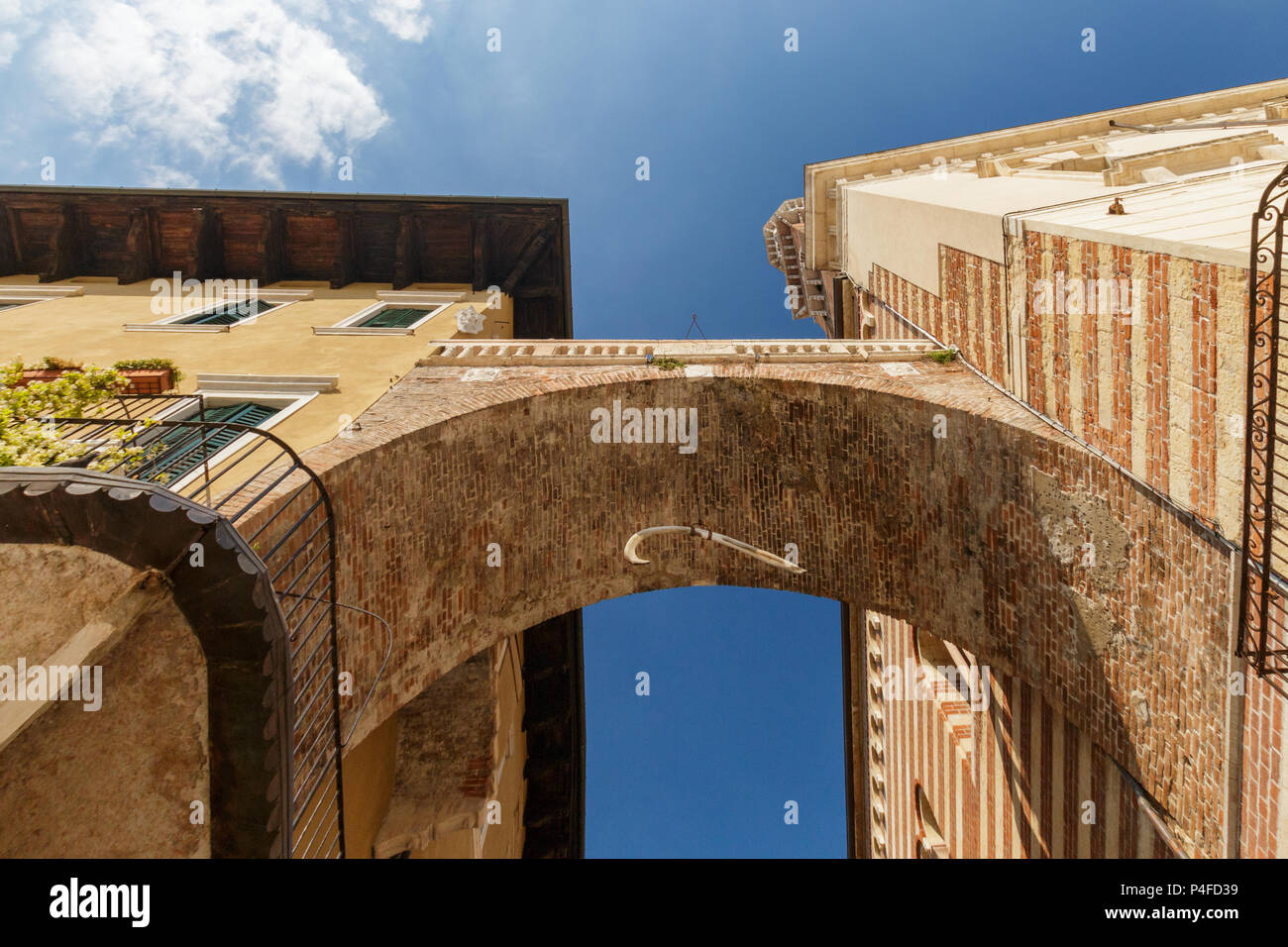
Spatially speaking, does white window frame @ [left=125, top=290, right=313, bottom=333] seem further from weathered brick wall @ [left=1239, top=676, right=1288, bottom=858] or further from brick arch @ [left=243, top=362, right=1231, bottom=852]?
weathered brick wall @ [left=1239, top=676, right=1288, bottom=858]

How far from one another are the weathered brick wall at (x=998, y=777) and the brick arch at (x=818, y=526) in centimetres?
113

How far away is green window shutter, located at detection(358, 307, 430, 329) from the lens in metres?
13.9

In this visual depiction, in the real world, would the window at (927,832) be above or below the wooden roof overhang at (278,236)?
below

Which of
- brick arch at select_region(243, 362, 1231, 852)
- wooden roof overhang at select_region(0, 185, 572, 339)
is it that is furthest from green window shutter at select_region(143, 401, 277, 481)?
wooden roof overhang at select_region(0, 185, 572, 339)

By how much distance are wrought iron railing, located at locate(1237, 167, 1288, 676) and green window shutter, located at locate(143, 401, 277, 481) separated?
964 centimetres

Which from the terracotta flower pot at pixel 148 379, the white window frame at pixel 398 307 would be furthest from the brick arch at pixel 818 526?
the terracotta flower pot at pixel 148 379

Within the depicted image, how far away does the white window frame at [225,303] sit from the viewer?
12.6 m

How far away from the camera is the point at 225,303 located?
49.4 ft

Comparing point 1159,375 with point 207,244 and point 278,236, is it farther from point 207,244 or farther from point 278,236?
point 207,244

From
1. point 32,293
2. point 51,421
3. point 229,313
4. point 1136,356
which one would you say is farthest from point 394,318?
point 1136,356

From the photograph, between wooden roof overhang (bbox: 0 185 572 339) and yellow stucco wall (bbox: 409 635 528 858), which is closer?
yellow stucco wall (bbox: 409 635 528 858)

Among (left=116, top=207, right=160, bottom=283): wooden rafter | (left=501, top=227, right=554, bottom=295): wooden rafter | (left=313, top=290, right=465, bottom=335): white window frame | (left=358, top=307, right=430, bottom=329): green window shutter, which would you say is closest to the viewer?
(left=313, top=290, right=465, bottom=335): white window frame

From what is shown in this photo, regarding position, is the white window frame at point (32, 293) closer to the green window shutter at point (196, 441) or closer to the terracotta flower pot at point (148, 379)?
the terracotta flower pot at point (148, 379)
